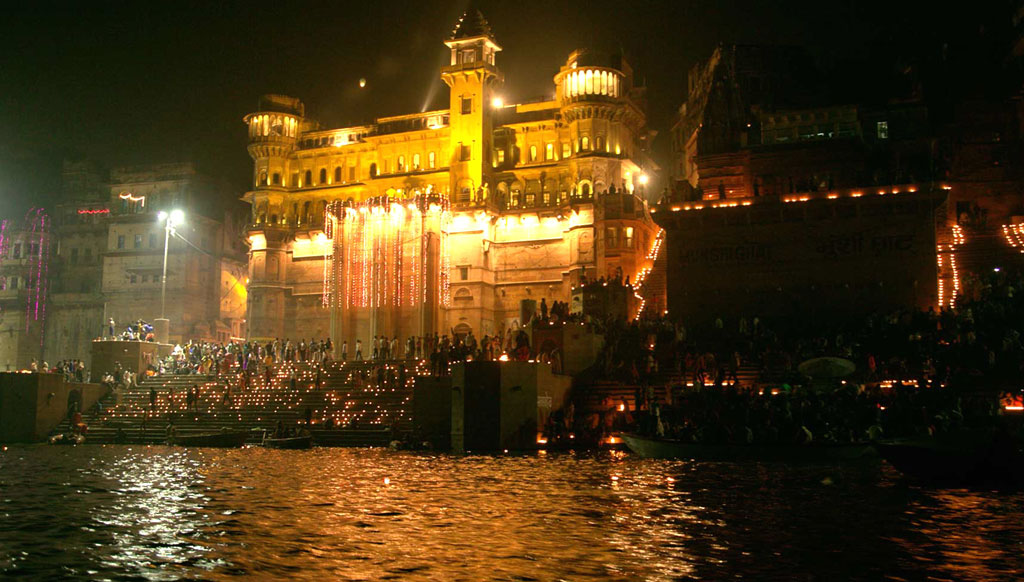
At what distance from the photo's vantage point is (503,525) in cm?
1485

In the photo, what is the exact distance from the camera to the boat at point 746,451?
81.9 feet

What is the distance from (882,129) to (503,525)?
1548 inches

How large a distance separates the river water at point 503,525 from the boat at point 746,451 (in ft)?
4.61

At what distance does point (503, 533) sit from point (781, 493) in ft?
24.8

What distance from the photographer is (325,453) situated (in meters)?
30.5

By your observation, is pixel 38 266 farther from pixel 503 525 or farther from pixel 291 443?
pixel 503 525

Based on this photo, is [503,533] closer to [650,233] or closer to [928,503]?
[928,503]

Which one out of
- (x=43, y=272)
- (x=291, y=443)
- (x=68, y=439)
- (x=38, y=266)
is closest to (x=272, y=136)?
(x=43, y=272)

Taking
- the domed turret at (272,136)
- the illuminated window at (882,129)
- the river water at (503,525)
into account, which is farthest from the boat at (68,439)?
the illuminated window at (882,129)

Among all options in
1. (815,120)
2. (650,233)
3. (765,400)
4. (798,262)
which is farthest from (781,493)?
(650,233)

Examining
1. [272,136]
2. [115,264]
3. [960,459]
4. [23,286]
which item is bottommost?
[960,459]

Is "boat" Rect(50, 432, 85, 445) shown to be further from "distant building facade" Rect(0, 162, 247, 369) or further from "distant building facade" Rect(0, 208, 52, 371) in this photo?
"distant building facade" Rect(0, 208, 52, 371)

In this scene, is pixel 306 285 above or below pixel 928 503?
above

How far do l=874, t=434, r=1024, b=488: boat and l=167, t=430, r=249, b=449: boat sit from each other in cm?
2409
